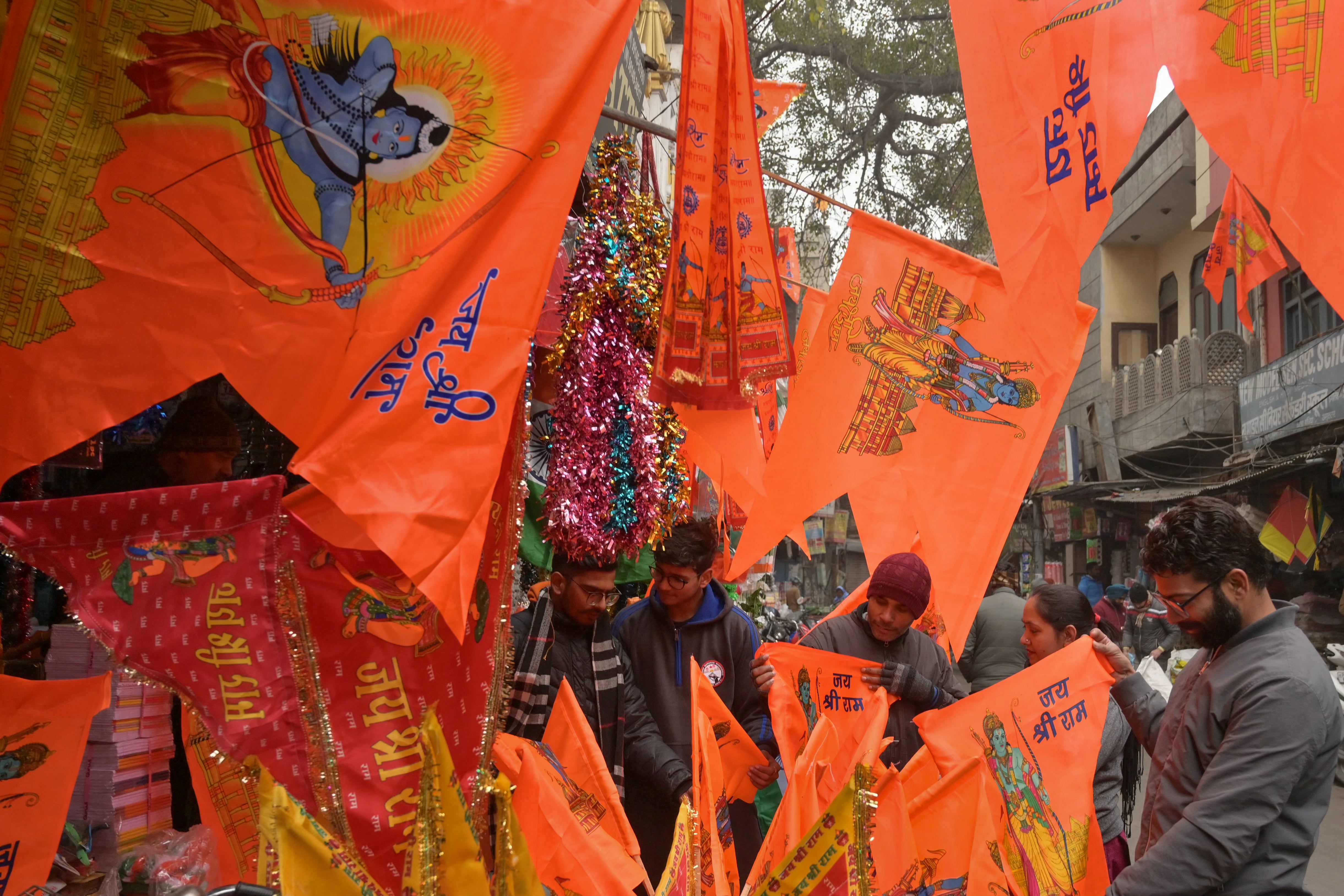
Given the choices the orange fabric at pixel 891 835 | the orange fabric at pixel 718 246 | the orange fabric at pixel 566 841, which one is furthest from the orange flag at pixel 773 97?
the orange fabric at pixel 566 841

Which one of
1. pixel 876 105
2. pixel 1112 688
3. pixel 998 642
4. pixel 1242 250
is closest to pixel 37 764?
Answer: pixel 1112 688

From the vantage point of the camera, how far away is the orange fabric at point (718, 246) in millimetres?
2607

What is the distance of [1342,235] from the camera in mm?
1812

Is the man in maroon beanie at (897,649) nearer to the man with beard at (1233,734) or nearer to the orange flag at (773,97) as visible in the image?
the man with beard at (1233,734)

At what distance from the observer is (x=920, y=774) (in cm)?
300

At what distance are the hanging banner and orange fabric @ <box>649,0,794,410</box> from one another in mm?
1097

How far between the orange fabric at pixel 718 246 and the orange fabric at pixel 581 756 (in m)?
0.84

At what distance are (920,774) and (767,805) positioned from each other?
1050 mm

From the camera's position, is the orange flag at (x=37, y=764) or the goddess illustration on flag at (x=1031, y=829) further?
the goddess illustration on flag at (x=1031, y=829)

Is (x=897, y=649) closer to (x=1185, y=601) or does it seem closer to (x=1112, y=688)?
(x=1112, y=688)

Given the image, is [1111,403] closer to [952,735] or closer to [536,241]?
[952,735]

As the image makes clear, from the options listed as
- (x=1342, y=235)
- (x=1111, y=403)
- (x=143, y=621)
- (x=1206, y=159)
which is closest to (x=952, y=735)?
(x=1342, y=235)

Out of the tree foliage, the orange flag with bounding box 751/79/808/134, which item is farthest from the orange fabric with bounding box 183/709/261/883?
the tree foliage

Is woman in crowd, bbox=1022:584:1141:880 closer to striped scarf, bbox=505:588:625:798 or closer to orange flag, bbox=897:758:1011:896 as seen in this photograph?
orange flag, bbox=897:758:1011:896
